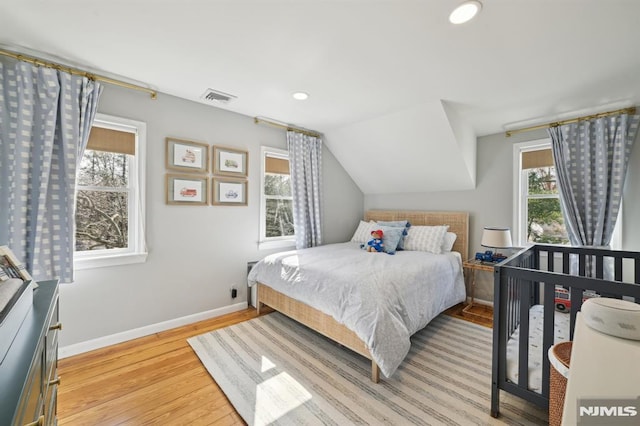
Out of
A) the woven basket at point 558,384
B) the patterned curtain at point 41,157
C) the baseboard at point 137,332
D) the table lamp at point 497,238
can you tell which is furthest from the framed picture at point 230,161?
the woven basket at point 558,384

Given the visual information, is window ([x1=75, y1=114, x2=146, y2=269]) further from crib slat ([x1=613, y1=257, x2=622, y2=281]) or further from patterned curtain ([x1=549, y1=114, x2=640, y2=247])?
patterned curtain ([x1=549, y1=114, x2=640, y2=247])

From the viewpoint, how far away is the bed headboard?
3445 millimetres

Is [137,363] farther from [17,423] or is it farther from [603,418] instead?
[603,418]

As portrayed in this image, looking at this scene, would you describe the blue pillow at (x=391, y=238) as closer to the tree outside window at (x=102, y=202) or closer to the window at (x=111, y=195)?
the window at (x=111, y=195)

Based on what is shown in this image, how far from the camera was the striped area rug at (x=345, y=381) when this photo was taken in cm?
155

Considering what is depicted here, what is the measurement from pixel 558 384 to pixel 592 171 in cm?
253

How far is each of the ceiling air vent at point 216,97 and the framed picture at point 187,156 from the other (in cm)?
46

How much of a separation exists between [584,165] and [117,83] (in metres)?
4.48

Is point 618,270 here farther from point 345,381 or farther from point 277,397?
point 277,397

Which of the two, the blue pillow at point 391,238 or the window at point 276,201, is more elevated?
the window at point 276,201

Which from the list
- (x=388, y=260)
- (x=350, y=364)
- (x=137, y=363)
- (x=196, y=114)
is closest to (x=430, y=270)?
(x=388, y=260)

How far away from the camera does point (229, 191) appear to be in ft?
9.86

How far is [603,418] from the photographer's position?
47 centimetres

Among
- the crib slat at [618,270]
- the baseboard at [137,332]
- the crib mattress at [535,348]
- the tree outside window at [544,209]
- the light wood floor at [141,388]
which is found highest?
the tree outside window at [544,209]
